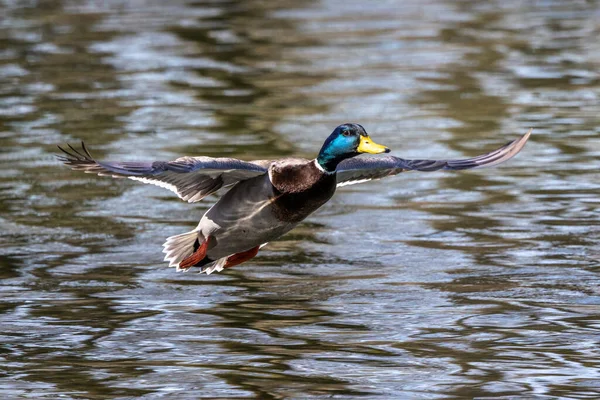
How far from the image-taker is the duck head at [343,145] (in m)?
8.00

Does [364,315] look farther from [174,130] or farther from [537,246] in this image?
[174,130]

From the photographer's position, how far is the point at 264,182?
8.21m

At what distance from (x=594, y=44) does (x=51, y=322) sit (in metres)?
13.5

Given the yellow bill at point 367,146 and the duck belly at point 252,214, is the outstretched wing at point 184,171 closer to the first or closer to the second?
the duck belly at point 252,214

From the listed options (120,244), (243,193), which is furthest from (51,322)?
(120,244)

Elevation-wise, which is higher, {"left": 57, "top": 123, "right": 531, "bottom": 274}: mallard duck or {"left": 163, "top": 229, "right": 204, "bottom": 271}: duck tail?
{"left": 57, "top": 123, "right": 531, "bottom": 274}: mallard duck

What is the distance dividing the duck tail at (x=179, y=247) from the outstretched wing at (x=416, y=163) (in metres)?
1.05

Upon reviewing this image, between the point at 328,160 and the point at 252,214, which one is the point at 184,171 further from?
the point at 328,160

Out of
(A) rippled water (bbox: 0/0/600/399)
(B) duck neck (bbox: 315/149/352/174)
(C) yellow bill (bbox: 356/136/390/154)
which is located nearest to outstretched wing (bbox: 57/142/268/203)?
(B) duck neck (bbox: 315/149/352/174)

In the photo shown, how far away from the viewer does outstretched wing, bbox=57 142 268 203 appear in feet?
24.5

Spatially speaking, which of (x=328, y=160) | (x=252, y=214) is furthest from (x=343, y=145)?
(x=252, y=214)

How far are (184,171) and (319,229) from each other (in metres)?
3.42

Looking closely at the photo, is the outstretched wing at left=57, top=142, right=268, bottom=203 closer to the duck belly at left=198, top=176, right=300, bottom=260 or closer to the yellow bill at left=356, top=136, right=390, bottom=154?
the duck belly at left=198, top=176, right=300, bottom=260

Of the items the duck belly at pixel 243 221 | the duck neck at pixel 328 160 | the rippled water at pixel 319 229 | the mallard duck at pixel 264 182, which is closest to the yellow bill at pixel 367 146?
the mallard duck at pixel 264 182
